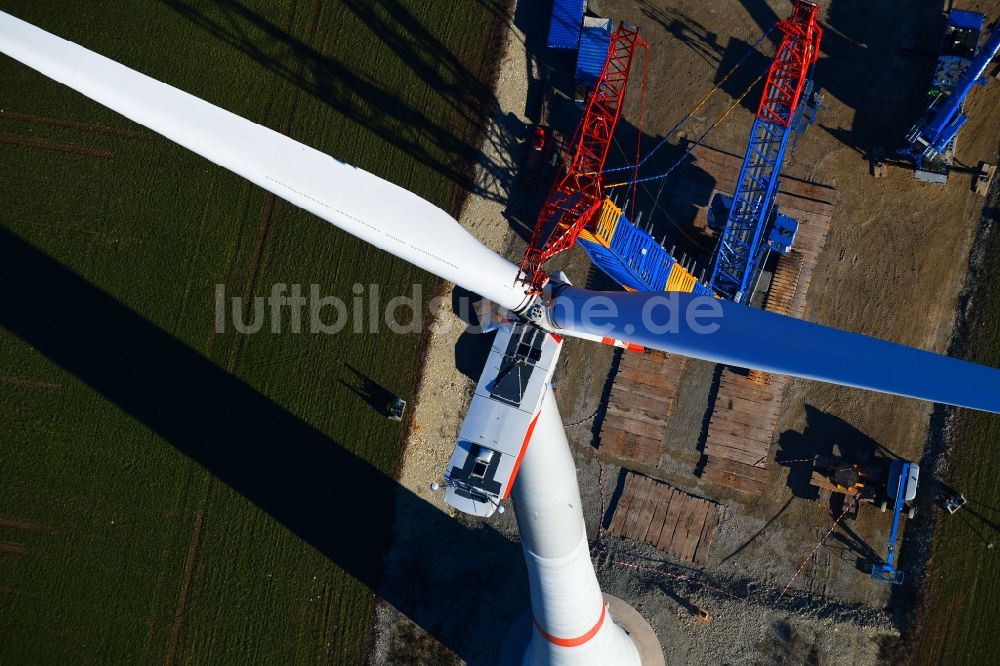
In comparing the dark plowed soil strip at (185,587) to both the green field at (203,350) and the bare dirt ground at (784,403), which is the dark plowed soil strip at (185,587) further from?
the bare dirt ground at (784,403)

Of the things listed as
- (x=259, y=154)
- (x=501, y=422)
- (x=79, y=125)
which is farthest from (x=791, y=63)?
(x=79, y=125)

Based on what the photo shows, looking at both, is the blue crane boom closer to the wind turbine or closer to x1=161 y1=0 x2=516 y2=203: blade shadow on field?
→ x1=161 y1=0 x2=516 y2=203: blade shadow on field

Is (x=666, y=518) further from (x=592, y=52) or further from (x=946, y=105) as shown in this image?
(x=592, y=52)

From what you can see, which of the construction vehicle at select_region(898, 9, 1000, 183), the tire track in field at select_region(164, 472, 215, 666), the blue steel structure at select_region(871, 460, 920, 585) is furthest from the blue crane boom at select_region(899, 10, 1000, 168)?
the tire track in field at select_region(164, 472, 215, 666)

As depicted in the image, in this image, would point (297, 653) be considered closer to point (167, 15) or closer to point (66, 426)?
point (66, 426)

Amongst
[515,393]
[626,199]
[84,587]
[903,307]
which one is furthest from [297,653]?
[903,307]

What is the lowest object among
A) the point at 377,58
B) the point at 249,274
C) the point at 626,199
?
the point at 249,274
